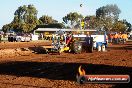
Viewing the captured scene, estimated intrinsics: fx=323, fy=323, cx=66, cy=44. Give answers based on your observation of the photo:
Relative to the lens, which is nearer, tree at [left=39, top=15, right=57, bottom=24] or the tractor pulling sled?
the tractor pulling sled

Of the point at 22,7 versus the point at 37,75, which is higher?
the point at 22,7

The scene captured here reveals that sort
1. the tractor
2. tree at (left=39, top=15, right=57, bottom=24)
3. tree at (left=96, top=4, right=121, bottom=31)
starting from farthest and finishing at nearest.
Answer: tree at (left=39, top=15, right=57, bottom=24), tree at (left=96, top=4, right=121, bottom=31), the tractor

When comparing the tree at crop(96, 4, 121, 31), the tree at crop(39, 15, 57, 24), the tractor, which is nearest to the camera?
the tractor

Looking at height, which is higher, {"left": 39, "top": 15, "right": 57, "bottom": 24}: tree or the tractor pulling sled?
{"left": 39, "top": 15, "right": 57, "bottom": 24}: tree

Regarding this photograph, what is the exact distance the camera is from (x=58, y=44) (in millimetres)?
25203

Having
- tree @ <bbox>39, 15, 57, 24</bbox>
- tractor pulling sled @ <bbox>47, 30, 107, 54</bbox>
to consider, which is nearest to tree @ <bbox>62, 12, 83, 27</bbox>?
tree @ <bbox>39, 15, 57, 24</bbox>

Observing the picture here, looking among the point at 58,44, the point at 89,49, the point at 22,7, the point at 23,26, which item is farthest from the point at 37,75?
the point at 22,7

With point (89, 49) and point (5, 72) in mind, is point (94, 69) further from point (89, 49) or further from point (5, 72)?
point (89, 49)

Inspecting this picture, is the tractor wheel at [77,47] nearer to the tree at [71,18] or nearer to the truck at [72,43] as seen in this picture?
the truck at [72,43]

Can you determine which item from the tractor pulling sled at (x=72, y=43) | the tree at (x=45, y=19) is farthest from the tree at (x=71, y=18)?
the tractor pulling sled at (x=72, y=43)

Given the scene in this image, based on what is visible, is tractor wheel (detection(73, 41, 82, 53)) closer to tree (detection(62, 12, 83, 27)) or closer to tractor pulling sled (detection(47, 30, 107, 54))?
tractor pulling sled (detection(47, 30, 107, 54))

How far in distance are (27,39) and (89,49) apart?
35956mm

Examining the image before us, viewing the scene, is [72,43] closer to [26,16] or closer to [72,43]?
[72,43]

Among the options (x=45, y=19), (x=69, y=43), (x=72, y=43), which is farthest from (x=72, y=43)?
(x=45, y=19)
